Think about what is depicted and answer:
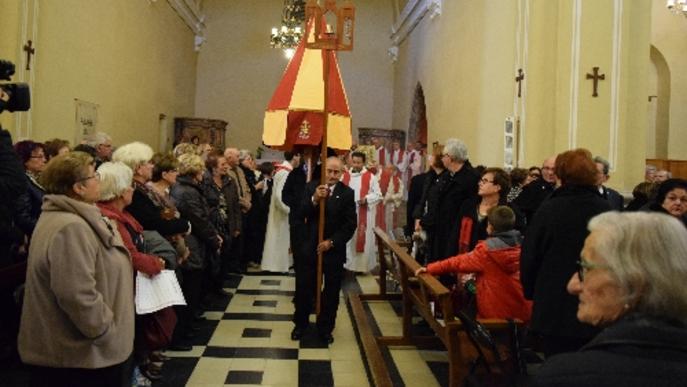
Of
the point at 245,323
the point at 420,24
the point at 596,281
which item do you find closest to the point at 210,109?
the point at 420,24

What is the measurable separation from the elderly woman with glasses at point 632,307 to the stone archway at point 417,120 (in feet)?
48.2

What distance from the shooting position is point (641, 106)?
7516mm

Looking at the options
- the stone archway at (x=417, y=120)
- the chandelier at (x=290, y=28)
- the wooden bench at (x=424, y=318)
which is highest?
the chandelier at (x=290, y=28)

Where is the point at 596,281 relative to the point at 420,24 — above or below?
below

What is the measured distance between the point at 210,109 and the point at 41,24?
11.6 m

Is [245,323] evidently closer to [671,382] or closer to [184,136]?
[671,382]

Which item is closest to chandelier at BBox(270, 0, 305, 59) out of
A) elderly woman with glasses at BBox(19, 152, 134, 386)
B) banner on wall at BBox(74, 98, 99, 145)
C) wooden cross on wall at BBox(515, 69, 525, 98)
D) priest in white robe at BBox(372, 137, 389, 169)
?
priest in white robe at BBox(372, 137, 389, 169)

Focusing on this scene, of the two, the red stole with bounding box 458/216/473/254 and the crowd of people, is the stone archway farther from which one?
the red stole with bounding box 458/216/473/254

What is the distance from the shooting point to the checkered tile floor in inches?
186

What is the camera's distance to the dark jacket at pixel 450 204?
5312 millimetres

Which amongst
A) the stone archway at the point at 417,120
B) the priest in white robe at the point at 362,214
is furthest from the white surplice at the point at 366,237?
the stone archway at the point at 417,120

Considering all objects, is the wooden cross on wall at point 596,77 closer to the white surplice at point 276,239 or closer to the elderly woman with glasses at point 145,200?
the white surplice at point 276,239

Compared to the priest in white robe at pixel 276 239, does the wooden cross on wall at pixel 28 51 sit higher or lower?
higher

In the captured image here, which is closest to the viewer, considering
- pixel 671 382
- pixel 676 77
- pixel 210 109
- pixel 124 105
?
pixel 671 382
